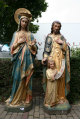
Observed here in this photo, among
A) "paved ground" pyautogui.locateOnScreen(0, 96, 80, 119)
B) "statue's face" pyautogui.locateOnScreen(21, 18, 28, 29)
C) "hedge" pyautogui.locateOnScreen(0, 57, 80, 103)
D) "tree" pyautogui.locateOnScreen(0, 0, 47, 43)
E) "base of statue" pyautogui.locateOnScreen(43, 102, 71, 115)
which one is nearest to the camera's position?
"paved ground" pyautogui.locateOnScreen(0, 96, 80, 119)

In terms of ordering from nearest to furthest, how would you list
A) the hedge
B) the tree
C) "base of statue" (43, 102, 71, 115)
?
"base of statue" (43, 102, 71, 115) < the hedge < the tree

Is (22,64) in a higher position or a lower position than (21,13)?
lower

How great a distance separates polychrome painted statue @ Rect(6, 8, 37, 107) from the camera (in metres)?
3.77

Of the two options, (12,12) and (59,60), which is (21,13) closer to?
(59,60)

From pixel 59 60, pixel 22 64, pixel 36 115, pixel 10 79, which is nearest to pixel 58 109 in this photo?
pixel 36 115

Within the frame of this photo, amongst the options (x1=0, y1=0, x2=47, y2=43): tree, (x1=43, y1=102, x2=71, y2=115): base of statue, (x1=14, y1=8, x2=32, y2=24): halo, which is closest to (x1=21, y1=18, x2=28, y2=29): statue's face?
(x1=14, y1=8, x2=32, y2=24): halo

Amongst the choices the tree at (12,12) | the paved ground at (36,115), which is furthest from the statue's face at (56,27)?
the tree at (12,12)

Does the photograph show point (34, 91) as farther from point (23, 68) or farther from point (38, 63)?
point (23, 68)

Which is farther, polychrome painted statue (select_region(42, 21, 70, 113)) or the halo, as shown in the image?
the halo

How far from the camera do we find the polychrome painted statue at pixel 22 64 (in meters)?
3.77

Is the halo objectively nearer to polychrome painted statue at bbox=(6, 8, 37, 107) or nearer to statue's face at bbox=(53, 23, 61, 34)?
polychrome painted statue at bbox=(6, 8, 37, 107)

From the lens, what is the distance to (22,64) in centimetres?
376

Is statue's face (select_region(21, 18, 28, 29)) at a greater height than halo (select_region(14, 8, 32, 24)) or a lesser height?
lesser

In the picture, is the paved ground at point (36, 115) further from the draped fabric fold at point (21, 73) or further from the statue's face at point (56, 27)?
the statue's face at point (56, 27)
